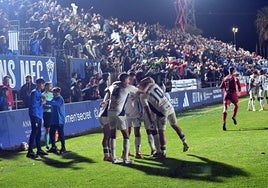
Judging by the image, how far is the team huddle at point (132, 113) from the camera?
1273cm

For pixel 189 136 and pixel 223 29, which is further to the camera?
pixel 223 29

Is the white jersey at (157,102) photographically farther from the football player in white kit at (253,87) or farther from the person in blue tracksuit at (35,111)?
the football player in white kit at (253,87)

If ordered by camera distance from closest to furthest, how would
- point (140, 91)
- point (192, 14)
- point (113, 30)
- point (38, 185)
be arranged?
1. point (38, 185)
2. point (140, 91)
3. point (113, 30)
4. point (192, 14)

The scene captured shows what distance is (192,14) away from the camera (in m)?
57.1

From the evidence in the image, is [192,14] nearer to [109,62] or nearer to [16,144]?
[109,62]

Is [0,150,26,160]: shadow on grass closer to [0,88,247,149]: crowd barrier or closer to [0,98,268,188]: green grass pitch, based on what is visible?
[0,98,268,188]: green grass pitch

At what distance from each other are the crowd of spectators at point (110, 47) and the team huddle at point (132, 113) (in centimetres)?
852

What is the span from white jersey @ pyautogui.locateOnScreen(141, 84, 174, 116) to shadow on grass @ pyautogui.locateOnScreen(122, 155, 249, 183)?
127cm

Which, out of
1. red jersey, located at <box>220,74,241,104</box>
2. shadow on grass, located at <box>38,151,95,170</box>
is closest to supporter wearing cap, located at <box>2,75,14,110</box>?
shadow on grass, located at <box>38,151,95,170</box>

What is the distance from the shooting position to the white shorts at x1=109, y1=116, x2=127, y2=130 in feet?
41.6

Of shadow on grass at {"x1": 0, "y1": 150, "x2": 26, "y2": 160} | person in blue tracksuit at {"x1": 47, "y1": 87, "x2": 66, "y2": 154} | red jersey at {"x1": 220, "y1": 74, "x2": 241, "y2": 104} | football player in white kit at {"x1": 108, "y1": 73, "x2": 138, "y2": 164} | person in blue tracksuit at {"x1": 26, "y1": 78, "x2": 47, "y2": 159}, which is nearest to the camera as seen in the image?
football player in white kit at {"x1": 108, "y1": 73, "x2": 138, "y2": 164}

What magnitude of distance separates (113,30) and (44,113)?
17.4m

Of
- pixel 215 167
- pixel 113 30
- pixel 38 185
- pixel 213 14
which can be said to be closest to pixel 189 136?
pixel 215 167

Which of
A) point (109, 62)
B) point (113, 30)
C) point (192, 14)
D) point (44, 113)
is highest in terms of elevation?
point (192, 14)
